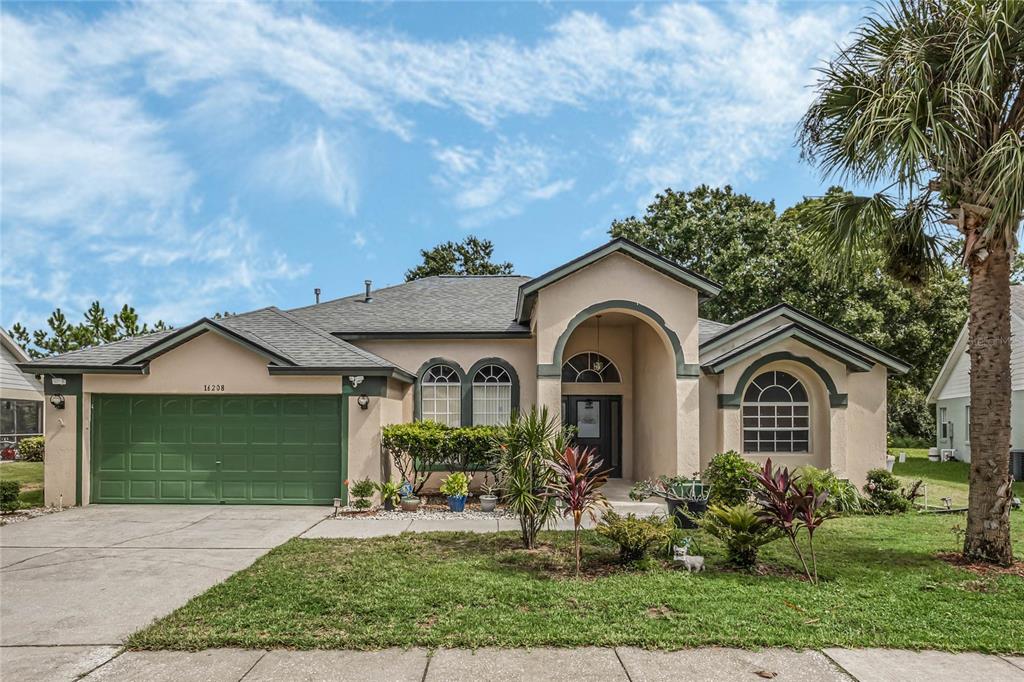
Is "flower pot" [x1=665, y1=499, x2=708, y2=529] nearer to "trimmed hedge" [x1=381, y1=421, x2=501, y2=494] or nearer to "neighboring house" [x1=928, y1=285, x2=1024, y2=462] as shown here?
"trimmed hedge" [x1=381, y1=421, x2=501, y2=494]

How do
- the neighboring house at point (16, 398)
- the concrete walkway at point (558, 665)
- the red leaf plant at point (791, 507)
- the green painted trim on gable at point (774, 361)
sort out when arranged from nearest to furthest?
the concrete walkway at point (558, 665)
the red leaf plant at point (791, 507)
the green painted trim on gable at point (774, 361)
the neighboring house at point (16, 398)

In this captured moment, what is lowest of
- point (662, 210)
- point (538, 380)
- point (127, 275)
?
point (538, 380)

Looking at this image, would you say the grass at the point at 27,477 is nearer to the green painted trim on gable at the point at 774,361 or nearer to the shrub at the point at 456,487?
the shrub at the point at 456,487

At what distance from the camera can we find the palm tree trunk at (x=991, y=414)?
323 inches

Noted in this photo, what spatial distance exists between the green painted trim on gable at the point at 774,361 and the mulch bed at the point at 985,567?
5.36 m

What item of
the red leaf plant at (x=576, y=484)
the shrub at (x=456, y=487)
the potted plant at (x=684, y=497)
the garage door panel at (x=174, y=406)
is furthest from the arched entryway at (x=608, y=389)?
the garage door panel at (x=174, y=406)

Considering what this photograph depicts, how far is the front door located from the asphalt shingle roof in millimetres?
2998

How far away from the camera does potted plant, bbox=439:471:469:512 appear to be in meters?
12.7

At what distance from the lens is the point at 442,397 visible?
51.5 feet

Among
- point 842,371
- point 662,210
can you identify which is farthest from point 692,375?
point 662,210

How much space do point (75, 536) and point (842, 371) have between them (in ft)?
48.1

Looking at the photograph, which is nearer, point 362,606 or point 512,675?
point 512,675

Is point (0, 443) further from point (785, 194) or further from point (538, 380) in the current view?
point (785, 194)

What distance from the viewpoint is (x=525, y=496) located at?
8594 mm
